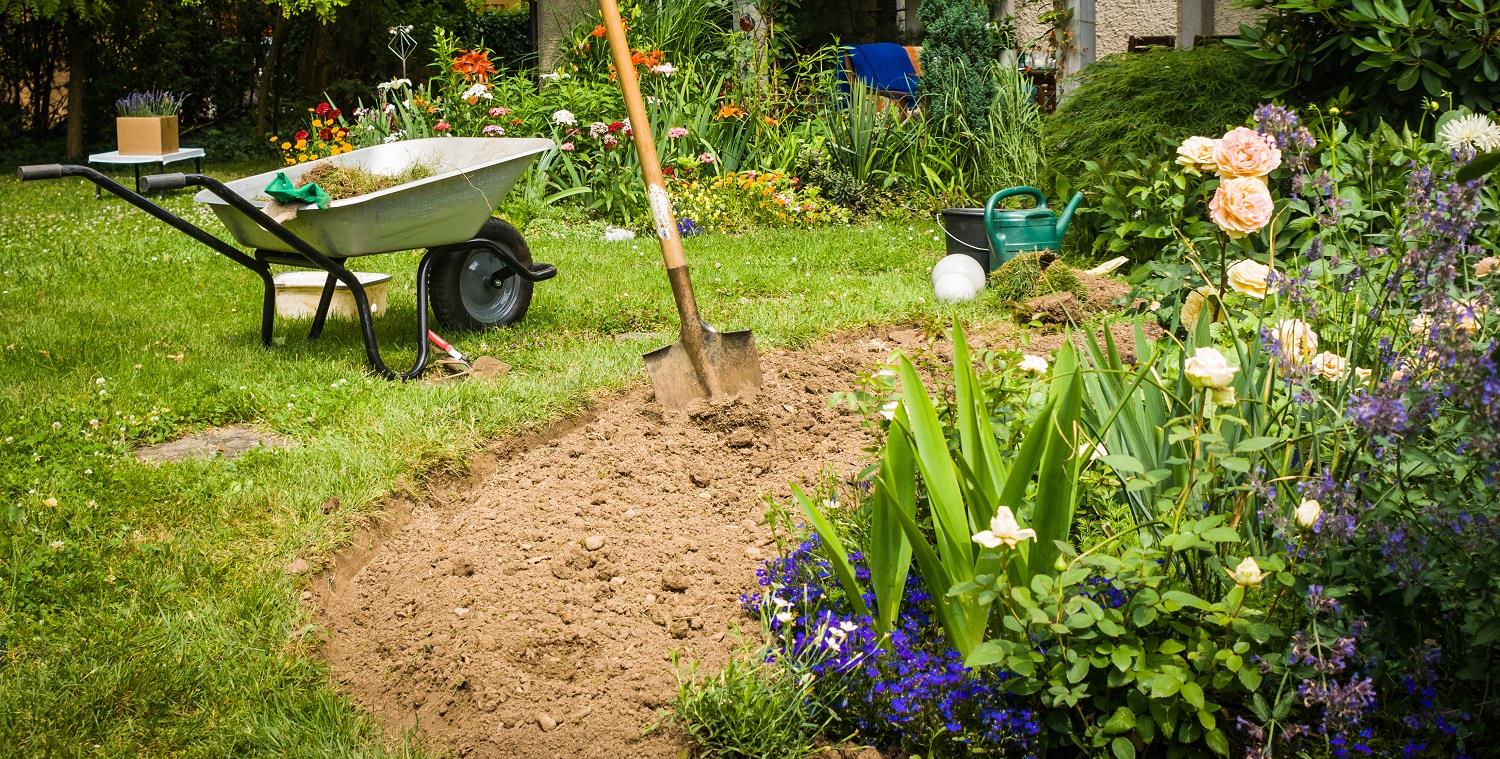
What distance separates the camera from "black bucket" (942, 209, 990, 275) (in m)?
5.24

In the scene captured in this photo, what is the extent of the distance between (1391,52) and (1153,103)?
1238mm

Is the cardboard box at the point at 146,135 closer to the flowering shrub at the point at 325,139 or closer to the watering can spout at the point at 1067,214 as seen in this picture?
the flowering shrub at the point at 325,139

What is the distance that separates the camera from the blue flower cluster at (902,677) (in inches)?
73.5

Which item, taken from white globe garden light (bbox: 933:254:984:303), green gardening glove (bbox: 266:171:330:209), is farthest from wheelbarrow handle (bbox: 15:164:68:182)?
white globe garden light (bbox: 933:254:984:303)

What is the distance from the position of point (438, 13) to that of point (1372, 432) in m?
12.3

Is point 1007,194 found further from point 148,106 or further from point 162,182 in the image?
point 148,106

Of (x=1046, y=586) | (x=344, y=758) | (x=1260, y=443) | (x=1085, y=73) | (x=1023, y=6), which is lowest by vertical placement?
(x=344, y=758)

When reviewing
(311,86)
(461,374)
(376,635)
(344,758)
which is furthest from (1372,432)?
(311,86)

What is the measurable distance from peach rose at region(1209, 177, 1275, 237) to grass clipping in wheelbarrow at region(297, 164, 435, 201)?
3.01 m

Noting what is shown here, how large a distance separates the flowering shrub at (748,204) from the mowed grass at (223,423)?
0.57m

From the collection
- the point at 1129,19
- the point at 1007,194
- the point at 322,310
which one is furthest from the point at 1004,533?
the point at 1129,19

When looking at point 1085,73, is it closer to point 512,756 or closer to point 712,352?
point 712,352

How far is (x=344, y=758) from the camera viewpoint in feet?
6.58

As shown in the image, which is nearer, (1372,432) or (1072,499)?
(1372,432)
